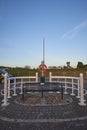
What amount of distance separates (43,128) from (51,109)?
1568mm

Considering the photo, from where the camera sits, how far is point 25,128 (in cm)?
360

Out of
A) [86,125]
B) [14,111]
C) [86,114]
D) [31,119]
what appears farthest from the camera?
[14,111]

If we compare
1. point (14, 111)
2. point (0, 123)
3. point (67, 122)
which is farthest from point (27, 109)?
point (67, 122)

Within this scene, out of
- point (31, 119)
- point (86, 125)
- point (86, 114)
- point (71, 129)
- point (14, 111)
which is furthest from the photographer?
point (14, 111)

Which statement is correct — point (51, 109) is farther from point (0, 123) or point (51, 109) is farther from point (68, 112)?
point (0, 123)

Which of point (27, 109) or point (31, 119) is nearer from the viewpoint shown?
point (31, 119)

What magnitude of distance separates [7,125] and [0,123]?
292 mm

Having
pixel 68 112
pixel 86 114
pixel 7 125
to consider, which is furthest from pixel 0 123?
pixel 86 114

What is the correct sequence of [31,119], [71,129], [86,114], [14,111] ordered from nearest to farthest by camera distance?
[71,129] < [31,119] < [86,114] < [14,111]

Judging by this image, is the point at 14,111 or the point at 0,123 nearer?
the point at 0,123

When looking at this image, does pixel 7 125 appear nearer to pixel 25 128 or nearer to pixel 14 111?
pixel 25 128

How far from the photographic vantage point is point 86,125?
148 inches

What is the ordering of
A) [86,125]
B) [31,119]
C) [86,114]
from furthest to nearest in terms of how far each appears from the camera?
[86,114] → [31,119] → [86,125]

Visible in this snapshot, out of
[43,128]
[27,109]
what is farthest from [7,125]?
[27,109]
